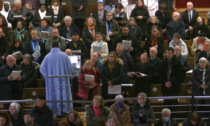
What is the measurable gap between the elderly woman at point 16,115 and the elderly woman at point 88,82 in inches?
53.3

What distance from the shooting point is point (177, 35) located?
13961 mm

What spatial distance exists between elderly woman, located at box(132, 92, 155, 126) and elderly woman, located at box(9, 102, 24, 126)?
216 cm

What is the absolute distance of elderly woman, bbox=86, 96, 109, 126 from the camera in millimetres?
11445

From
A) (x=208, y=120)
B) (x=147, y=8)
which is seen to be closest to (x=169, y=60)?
(x=208, y=120)

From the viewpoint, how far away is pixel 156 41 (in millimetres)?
14172

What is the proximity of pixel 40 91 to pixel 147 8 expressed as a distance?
5176mm

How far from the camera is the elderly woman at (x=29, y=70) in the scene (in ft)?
42.0

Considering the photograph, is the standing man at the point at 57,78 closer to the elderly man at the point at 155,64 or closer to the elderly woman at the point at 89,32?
the elderly man at the point at 155,64

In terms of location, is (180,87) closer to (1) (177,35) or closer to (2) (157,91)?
(2) (157,91)

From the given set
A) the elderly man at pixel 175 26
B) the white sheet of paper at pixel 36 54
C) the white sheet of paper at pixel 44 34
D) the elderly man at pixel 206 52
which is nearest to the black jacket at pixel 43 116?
the white sheet of paper at pixel 36 54

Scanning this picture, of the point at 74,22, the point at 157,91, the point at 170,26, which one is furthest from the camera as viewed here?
the point at 74,22

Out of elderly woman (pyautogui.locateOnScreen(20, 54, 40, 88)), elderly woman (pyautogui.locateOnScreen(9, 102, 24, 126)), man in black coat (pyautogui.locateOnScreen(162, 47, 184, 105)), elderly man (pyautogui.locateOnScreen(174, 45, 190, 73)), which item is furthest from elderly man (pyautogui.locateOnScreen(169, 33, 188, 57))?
elderly woman (pyautogui.locateOnScreen(9, 102, 24, 126))

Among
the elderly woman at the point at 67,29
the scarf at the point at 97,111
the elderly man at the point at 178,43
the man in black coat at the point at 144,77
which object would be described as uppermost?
the elderly woman at the point at 67,29

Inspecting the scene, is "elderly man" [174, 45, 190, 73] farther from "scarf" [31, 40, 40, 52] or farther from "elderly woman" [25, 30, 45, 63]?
"scarf" [31, 40, 40, 52]
